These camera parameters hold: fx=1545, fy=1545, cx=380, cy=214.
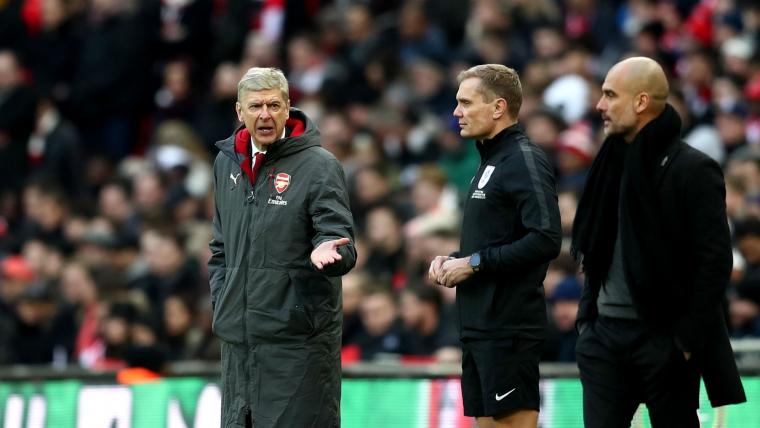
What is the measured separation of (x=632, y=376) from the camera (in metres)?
6.47

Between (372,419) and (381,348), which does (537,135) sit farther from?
(372,419)

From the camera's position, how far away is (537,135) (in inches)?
466

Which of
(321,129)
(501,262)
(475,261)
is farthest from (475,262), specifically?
(321,129)

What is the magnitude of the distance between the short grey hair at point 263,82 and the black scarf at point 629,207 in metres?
1.43

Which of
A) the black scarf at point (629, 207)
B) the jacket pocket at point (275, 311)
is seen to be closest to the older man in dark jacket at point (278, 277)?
the jacket pocket at point (275, 311)

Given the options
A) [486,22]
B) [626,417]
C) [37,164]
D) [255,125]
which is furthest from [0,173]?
[626,417]

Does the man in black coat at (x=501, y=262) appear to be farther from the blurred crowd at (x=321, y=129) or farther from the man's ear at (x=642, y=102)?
the blurred crowd at (x=321, y=129)

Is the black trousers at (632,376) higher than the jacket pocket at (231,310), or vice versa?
the jacket pocket at (231,310)

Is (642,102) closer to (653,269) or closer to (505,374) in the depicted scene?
(653,269)

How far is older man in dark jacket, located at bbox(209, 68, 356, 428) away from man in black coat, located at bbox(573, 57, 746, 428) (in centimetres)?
113

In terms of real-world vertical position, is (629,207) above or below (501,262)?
above

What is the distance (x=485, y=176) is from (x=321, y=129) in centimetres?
718

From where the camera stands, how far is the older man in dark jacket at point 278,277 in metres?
6.78

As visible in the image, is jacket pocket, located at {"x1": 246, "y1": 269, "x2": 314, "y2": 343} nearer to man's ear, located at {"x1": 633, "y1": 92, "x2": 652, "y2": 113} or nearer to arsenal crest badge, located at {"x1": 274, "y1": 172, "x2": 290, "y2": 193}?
arsenal crest badge, located at {"x1": 274, "y1": 172, "x2": 290, "y2": 193}
